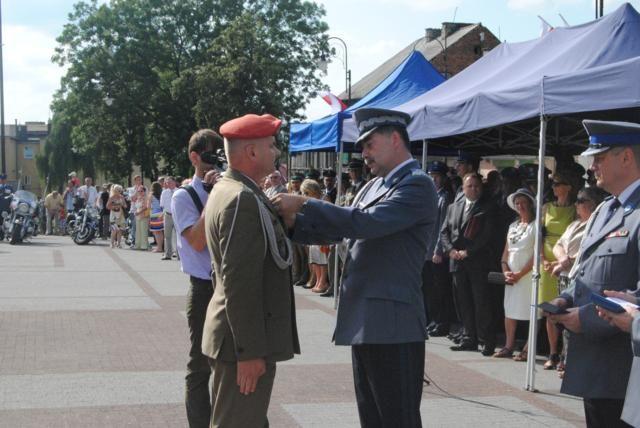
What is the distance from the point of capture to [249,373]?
3.60 meters

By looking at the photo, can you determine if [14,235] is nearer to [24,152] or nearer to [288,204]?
[288,204]

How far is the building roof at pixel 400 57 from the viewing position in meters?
64.0

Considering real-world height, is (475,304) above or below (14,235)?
above

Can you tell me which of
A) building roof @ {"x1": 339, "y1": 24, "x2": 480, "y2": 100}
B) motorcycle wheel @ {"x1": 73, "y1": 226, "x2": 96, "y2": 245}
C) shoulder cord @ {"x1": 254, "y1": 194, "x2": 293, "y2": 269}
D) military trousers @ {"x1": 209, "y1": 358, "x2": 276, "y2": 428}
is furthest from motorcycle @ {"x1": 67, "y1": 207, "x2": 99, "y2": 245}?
building roof @ {"x1": 339, "y1": 24, "x2": 480, "y2": 100}

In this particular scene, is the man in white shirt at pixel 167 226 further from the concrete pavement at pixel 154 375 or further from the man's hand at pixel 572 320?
the man's hand at pixel 572 320

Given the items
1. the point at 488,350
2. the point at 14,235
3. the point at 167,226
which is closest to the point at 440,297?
the point at 488,350

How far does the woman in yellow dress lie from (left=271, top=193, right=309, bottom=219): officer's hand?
486cm

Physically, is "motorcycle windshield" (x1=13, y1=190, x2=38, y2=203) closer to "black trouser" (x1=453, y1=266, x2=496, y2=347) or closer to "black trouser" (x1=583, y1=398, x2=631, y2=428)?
"black trouser" (x1=453, y1=266, x2=496, y2=347)

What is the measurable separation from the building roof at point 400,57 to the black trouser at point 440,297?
169ft

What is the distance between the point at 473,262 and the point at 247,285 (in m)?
5.75

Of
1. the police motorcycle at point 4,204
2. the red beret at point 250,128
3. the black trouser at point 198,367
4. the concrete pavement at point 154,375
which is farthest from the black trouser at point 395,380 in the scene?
the police motorcycle at point 4,204

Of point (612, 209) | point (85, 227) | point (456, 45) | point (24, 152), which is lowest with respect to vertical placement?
point (85, 227)

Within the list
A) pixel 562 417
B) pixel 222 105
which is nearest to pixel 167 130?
pixel 222 105

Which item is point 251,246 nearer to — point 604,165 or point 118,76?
point 604,165
